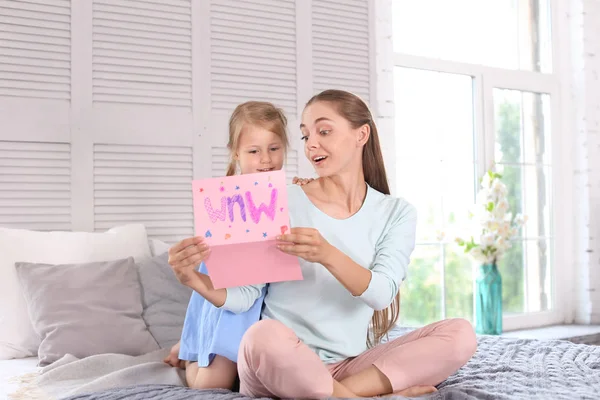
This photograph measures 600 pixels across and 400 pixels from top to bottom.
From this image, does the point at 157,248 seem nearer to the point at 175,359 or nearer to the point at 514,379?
the point at 175,359

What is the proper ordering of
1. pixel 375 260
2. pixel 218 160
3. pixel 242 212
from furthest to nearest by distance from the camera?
1. pixel 218 160
2. pixel 375 260
3. pixel 242 212

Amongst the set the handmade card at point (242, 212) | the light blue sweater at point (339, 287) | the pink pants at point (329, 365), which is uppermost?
the handmade card at point (242, 212)

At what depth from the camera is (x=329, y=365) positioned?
1.71 metres

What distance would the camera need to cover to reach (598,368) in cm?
181

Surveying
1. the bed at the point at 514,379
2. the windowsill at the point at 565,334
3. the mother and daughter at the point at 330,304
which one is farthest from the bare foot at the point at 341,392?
the windowsill at the point at 565,334

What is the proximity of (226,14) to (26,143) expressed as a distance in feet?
3.41

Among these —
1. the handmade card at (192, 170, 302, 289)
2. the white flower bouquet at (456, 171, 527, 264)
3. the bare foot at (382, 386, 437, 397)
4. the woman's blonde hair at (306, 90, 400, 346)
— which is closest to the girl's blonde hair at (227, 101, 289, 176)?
the woman's blonde hair at (306, 90, 400, 346)

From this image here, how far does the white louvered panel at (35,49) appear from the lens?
269 cm

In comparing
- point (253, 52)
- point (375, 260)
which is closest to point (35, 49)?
point (253, 52)

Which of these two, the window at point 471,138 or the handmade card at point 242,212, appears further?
the window at point 471,138

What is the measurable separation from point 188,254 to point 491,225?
252cm

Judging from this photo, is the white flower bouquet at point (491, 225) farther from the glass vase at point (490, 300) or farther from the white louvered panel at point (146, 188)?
the white louvered panel at point (146, 188)

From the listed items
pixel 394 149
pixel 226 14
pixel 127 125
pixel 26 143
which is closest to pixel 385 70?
pixel 394 149

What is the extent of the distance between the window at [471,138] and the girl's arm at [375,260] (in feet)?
6.61
